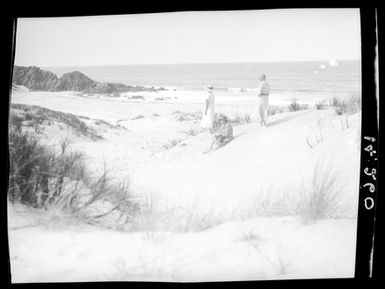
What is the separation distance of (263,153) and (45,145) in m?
1.19

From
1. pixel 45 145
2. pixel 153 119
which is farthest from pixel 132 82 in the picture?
pixel 45 145

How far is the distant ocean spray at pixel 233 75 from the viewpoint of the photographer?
2.28m

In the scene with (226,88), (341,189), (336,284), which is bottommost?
(336,284)

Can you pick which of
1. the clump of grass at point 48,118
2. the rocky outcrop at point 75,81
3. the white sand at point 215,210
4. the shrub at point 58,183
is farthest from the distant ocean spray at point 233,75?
the shrub at point 58,183

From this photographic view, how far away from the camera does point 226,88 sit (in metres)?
2.28

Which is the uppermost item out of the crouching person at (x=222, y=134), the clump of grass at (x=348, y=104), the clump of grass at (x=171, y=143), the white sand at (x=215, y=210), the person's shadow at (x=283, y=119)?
the clump of grass at (x=348, y=104)

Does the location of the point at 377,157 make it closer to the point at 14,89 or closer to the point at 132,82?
the point at 132,82

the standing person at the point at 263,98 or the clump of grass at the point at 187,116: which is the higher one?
the standing person at the point at 263,98

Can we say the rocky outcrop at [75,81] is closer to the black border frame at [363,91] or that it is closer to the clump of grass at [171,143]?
the black border frame at [363,91]

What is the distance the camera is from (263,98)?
228 centimetres

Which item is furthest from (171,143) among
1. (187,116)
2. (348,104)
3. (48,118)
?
(348,104)

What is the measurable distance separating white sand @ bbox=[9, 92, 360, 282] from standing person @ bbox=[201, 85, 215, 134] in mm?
45

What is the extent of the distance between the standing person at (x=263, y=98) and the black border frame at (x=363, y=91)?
1.35ft

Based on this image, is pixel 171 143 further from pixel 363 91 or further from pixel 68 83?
pixel 363 91
